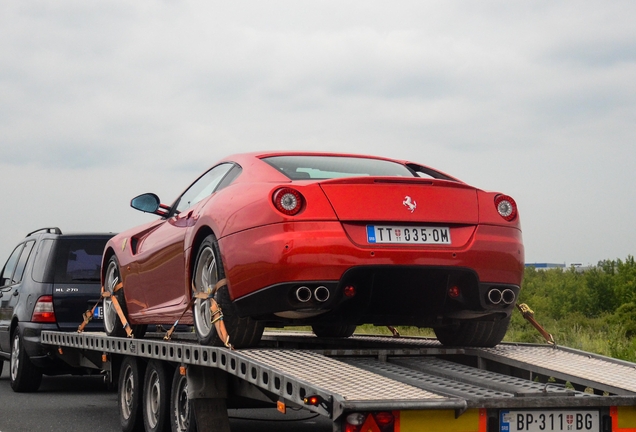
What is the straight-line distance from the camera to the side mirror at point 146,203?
26.0 feet

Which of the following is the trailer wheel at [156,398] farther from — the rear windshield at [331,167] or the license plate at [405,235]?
the license plate at [405,235]

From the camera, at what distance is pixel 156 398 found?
7227mm

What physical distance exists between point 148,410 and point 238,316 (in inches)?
73.1

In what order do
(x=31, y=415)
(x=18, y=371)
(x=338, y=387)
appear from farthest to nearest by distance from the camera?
(x=18, y=371) < (x=31, y=415) < (x=338, y=387)

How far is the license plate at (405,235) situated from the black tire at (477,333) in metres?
1.03

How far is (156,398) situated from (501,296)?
289cm

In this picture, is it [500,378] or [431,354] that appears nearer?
[500,378]

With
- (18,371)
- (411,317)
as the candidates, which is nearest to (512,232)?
(411,317)

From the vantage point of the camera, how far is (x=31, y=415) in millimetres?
9070

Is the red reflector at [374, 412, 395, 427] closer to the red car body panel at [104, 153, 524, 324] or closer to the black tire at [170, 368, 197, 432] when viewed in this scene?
the red car body panel at [104, 153, 524, 324]

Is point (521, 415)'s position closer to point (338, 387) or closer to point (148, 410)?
point (338, 387)

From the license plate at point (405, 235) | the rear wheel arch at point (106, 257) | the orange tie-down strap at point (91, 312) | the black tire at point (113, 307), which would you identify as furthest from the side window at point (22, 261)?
the license plate at point (405, 235)

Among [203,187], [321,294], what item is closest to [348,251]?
[321,294]

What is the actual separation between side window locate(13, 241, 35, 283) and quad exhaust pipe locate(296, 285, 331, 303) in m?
7.24
